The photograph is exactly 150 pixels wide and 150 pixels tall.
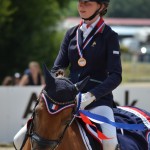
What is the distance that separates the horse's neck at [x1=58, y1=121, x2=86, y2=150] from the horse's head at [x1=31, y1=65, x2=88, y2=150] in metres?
0.14

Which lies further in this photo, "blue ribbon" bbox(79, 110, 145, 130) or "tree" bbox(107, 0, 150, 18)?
"tree" bbox(107, 0, 150, 18)

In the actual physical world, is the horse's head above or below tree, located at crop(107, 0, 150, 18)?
above

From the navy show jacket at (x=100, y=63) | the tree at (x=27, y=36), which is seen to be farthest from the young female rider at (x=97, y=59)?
the tree at (x=27, y=36)

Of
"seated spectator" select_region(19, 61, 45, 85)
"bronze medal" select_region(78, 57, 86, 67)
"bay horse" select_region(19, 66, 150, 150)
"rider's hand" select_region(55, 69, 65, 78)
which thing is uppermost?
"bronze medal" select_region(78, 57, 86, 67)

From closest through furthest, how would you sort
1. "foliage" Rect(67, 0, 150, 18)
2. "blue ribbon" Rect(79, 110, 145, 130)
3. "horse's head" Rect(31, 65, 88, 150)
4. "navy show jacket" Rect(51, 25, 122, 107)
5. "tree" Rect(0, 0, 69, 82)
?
"horse's head" Rect(31, 65, 88, 150) → "blue ribbon" Rect(79, 110, 145, 130) → "navy show jacket" Rect(51, 25, 122, 107) → "tree" Rect(0, 0, 69, 82) → "foliage" Rect(67, 0, 150, 18)

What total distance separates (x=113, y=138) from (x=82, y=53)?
860 millimetres

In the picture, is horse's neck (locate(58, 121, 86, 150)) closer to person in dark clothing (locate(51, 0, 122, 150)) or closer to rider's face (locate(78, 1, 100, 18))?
person in dark clothing (locate(51, 0, 122, 150))

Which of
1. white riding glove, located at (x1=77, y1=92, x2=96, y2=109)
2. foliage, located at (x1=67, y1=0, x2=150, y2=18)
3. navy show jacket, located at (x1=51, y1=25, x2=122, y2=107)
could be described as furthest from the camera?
foliage, located at (x1=67, y1=0, x2=150, y2=18)

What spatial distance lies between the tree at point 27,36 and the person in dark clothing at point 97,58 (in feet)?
50.8

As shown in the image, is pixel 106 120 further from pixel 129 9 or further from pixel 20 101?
pixel 129 9

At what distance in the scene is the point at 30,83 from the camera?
1481cm

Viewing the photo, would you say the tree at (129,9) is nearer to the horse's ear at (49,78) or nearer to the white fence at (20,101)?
the white fence at (20,101)

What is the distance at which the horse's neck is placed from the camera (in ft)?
18.4

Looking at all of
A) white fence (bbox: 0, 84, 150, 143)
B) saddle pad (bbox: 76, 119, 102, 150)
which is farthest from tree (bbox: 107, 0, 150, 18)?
saddle pad (bbox: 76, 119, 102, 150)
